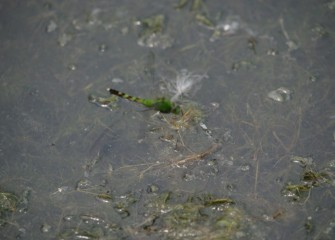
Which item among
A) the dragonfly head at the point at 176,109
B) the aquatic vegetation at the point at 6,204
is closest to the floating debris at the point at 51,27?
the dragonfly head at the point at 176,109

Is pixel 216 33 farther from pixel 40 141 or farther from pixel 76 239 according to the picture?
pixel 76 239

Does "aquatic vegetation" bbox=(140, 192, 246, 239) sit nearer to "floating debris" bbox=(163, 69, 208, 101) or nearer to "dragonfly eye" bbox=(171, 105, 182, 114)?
"dragonfly eye" bbox=(171, 105, 182, 114)

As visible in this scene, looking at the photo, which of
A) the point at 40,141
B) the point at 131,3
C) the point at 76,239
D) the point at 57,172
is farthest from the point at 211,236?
the point at 131,3

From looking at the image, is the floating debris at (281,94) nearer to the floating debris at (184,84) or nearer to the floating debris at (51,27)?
the floating debris at (184,84)

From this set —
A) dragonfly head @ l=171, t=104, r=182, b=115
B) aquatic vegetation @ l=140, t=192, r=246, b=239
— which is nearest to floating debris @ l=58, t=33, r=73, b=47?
dragonfly head @ l=171, t=104, r=182, b=115

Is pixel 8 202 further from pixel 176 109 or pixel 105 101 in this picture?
pixel 176 109

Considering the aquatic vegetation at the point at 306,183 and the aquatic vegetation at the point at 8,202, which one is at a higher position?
the aquatic vegetation at the point at 306,183

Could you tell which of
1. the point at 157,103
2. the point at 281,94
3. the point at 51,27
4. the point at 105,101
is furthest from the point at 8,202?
the point at 281,94

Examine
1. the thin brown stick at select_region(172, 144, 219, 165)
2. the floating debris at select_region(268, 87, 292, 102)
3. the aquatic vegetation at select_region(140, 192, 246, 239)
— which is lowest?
the aquatic vegetation at select_region(140, 192, 246, 239)
